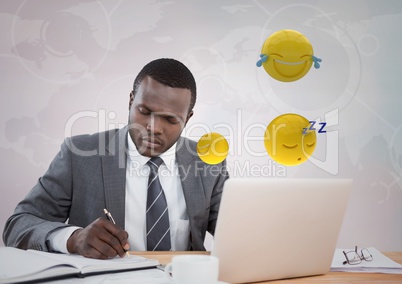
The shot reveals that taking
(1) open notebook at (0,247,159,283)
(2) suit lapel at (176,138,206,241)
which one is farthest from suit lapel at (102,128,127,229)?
(1) open notebook at (0,247,159,283)

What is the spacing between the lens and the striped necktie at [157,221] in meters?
2.02

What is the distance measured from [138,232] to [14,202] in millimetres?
1369

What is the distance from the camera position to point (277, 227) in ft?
3.67

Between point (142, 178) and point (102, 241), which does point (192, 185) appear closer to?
point (142, 178)

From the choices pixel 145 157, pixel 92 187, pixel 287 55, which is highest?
pixel 287 55

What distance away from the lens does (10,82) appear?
3057 millimetres

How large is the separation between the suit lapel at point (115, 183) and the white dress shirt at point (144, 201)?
46mm

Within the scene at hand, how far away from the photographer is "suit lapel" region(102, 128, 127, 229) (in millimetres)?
1989

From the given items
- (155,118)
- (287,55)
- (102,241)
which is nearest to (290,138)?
(287,55)

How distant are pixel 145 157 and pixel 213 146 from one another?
551 millimetres

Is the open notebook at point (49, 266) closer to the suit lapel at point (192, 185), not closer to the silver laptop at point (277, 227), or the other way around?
the silver laptop at point (277, 227)

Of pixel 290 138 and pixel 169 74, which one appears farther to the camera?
pixel 169 74

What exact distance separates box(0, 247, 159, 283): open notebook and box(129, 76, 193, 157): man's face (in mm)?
796

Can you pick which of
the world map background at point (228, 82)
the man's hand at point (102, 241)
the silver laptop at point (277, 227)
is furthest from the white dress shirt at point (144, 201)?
the world map background at point (228, 82)
